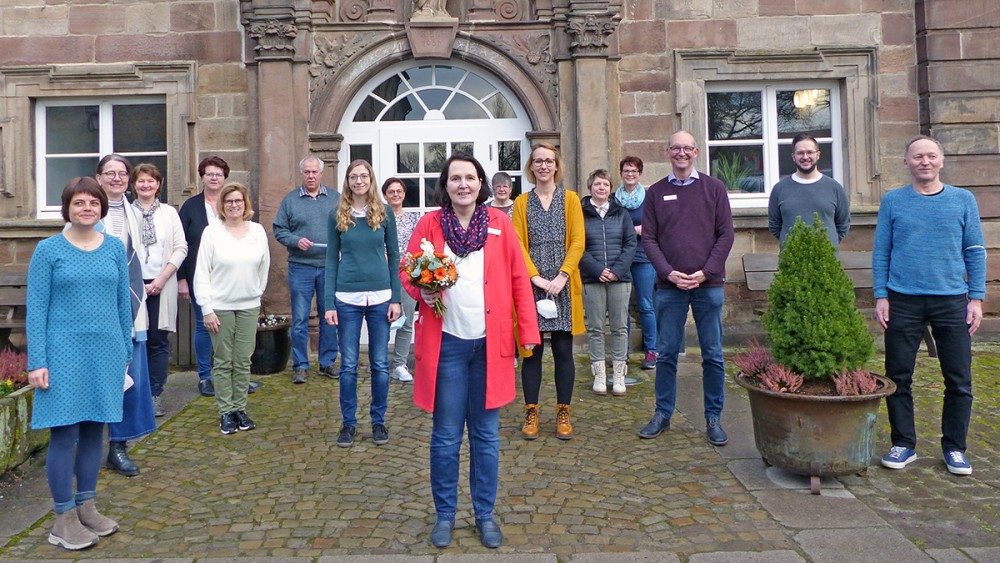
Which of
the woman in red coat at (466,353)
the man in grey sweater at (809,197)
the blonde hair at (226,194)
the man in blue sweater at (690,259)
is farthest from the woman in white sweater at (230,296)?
the man in grey sweater at (809,197)

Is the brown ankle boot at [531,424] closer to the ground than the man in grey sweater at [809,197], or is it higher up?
closer to the ground

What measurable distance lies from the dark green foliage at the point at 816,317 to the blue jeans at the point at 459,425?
1772 millimetres

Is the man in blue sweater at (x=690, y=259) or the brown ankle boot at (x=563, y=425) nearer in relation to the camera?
the man in blue sweater at (x=690, y=259)

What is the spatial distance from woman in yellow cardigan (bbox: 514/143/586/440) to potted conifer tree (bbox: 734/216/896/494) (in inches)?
50.7

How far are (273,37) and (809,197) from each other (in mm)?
5575

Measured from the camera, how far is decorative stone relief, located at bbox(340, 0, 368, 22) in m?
8.49

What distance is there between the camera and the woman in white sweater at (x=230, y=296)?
546cm

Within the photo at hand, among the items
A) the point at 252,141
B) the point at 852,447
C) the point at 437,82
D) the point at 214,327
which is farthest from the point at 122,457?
the point at 437,82

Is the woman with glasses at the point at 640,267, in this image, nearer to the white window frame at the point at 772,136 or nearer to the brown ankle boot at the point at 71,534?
the white window frame at the point at 772,136

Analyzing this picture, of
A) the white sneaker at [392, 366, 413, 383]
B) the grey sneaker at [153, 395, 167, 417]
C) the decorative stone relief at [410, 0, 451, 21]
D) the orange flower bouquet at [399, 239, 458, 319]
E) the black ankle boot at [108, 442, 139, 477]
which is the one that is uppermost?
the decorative stone relief at [410, 0, 451, 21]

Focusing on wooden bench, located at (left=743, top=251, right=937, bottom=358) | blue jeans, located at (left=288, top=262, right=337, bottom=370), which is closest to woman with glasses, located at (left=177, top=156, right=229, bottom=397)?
blue jeans, located at (left=288, top=262, right=337, bottom=370)

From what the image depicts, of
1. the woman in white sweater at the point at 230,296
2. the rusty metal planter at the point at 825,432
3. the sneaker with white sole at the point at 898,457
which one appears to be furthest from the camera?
the woman in white sweater at the point at 230,296

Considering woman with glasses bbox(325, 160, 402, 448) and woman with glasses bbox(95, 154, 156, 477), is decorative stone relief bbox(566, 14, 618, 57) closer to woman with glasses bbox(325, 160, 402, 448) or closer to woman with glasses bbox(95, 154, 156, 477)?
woman with glasses bbox(325, 160, 402, 448)

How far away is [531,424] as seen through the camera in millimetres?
5266
